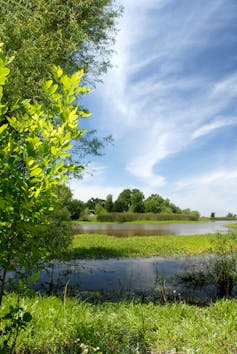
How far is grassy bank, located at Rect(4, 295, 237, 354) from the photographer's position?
4.87 m

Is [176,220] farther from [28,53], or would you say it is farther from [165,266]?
[28,53]

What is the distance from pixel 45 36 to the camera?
1081 cm

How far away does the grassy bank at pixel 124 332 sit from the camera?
4871 millimetres

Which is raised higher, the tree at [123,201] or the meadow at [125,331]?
the tree at [123,201]

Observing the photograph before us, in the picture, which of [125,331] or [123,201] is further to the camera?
[123,201]

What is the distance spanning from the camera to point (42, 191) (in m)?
2.84

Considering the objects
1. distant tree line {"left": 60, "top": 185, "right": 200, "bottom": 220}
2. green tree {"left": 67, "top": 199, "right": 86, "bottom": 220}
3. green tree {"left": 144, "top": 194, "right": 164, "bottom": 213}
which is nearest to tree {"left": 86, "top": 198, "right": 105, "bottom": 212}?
distant tree line {"left": 60, "top": 185, "right": 200, "bottom": 220}

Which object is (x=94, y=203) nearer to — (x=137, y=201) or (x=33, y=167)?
(x=137, y=201)

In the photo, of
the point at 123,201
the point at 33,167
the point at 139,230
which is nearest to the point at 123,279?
the point at 33,167

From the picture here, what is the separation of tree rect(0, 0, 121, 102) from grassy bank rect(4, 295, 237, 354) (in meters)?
5.18

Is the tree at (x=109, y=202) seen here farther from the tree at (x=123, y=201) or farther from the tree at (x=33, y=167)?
the tree at (x=33, y=167)

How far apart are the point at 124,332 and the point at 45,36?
9.33 meters

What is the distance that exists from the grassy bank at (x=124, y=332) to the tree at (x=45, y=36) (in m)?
5.18

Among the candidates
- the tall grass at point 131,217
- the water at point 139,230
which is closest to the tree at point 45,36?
the water at point 139,230
